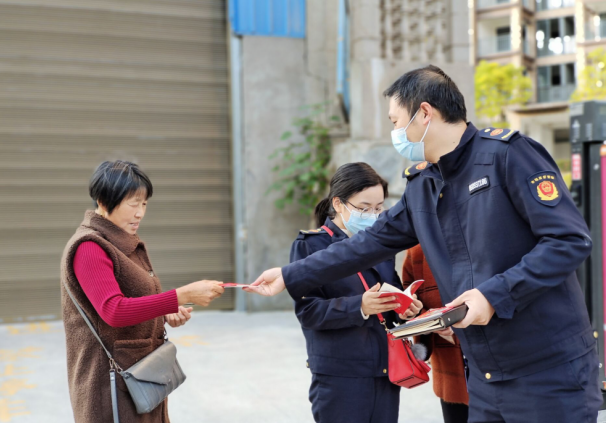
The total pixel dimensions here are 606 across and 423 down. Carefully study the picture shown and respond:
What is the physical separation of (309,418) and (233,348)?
2.33 m

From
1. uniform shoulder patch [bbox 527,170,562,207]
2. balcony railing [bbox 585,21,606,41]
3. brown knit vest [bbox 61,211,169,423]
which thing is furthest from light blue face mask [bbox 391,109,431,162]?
balcony railing [bbox 585,21,606,41]

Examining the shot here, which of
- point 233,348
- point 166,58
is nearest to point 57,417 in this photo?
point 233,348

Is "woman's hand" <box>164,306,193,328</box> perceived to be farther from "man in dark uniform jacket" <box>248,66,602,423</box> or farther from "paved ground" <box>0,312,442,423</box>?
"paved ground" <box>0,312,442,423</box>

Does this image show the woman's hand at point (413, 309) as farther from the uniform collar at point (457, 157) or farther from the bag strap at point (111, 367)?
the bag strap at point (111, 367)

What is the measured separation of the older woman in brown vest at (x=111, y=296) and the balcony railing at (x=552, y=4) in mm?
41196

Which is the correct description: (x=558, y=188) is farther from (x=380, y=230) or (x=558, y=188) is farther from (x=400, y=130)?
(x=380, y=230)

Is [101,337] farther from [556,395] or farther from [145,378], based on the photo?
[556,395]

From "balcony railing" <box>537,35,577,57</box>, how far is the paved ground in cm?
3700

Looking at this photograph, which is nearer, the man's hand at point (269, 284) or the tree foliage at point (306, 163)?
the man's hand at point (269, 284)

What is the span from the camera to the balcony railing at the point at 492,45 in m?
40.2

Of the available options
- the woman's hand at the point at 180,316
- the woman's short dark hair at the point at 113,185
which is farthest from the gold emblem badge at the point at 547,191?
the woman's hand at the point at 180,316

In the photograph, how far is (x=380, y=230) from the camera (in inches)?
102

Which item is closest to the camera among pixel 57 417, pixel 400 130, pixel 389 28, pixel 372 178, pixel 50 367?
pixel 400 130

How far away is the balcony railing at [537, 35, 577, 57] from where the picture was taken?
130 ft
